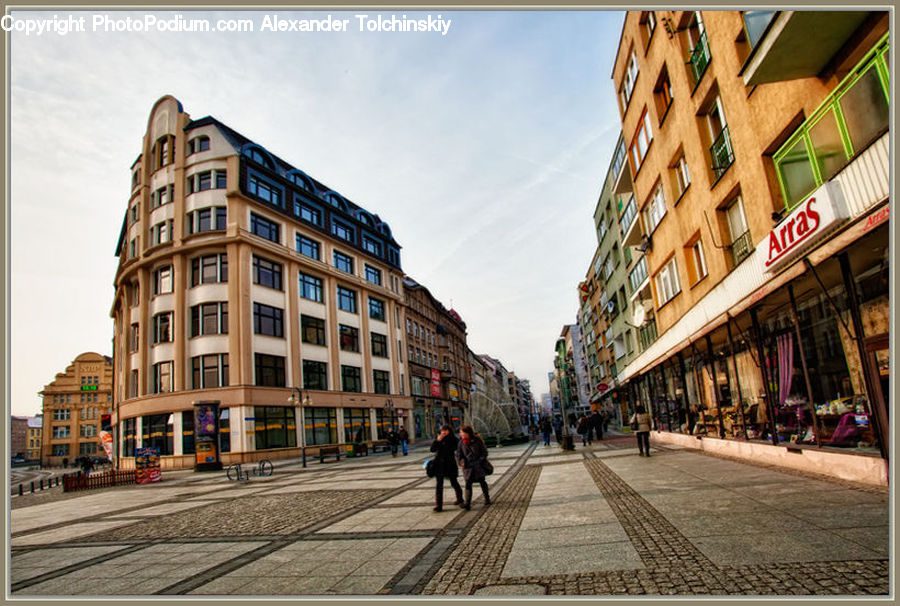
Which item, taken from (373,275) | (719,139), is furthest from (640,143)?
(373,275)

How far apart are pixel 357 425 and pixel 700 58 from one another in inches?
1387

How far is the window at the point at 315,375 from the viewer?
37.1 m

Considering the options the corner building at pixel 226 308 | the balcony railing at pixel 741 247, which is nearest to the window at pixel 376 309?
the corner building at pixel 226 308

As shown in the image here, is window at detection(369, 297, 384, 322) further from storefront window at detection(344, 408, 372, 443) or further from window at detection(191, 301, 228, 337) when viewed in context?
window at detection(191, 301, 228, 337)

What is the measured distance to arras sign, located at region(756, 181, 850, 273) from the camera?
7.38 metres

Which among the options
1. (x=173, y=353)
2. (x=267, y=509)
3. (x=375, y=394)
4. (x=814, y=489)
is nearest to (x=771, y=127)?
(x=814, y=489)

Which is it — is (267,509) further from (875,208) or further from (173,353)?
(173,353)

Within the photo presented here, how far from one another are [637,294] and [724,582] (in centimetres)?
2394

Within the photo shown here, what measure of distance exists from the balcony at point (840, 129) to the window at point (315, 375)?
3318 centimetres

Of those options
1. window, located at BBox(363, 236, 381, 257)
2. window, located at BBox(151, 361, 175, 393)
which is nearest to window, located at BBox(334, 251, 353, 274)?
window, located at BBox(363, 236, 381, 257)

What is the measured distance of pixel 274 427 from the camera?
3259 cm

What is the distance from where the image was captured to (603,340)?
159 ft

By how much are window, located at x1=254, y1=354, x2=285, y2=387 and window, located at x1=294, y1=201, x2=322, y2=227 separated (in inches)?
463

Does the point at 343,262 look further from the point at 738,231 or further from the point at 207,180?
the point at 738,231
